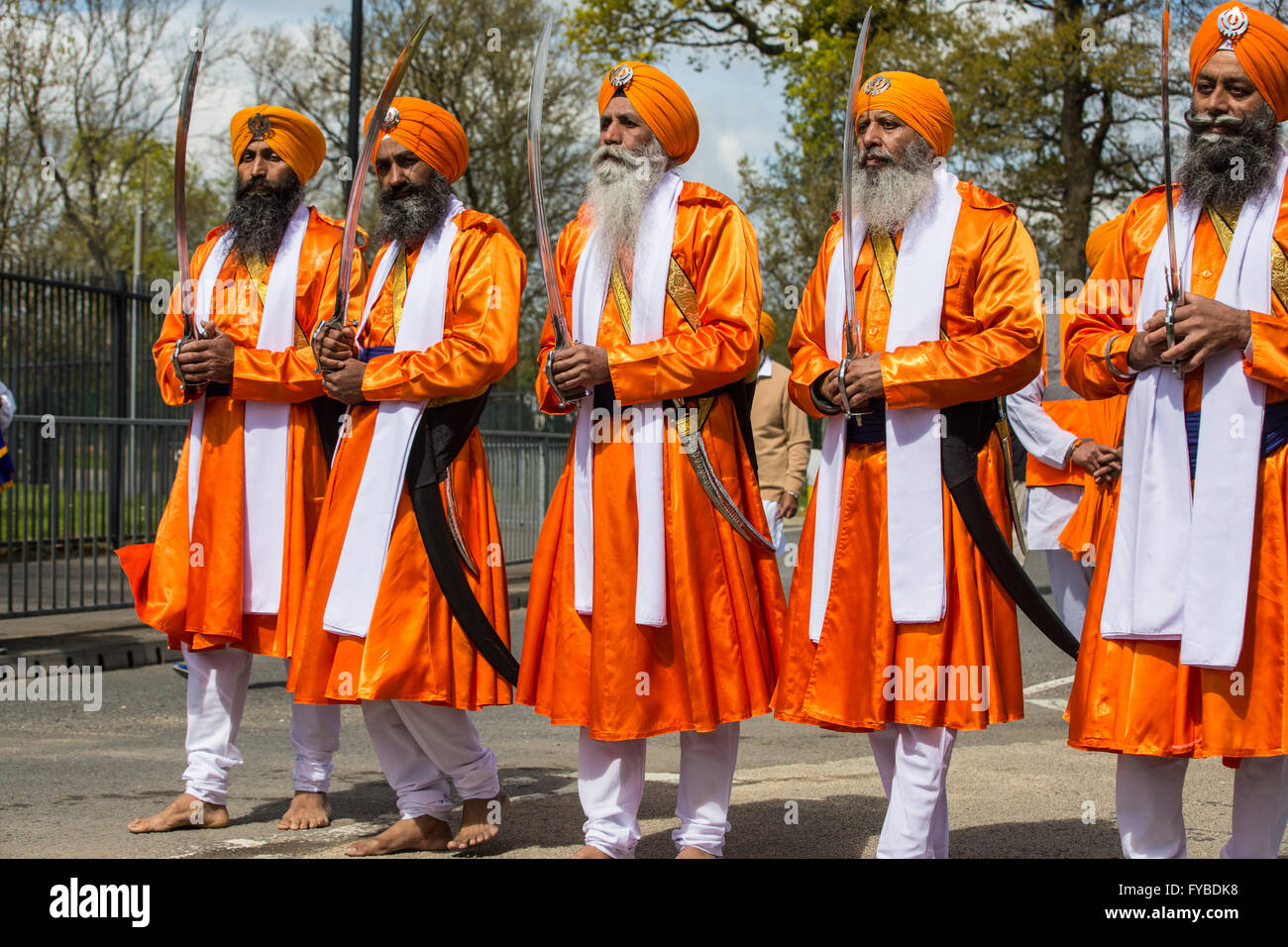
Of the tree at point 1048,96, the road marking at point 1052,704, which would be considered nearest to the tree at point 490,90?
the tree at point 1048,96

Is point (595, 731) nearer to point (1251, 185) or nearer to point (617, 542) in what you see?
point (617, 542)

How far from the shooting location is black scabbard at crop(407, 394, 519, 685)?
522cm

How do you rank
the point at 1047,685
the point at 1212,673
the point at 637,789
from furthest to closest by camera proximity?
the point at 1047,685, the point at 637,789, the point at 1212,673

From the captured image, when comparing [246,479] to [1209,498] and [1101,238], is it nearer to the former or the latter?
[1209,498]

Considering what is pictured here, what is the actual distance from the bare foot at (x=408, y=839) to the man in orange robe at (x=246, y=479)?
1.74ft

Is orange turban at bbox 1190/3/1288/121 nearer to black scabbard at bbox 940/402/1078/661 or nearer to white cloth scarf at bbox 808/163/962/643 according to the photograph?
white cloth scarf at bbox 808/163/962/643

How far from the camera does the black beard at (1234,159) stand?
4.16m

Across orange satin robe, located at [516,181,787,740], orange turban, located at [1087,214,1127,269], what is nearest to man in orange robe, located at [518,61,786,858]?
orange satin robe, located at [516,181,787,740]

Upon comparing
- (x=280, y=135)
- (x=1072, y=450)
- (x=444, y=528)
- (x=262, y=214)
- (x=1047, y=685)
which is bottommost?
(x=1047, y=685)

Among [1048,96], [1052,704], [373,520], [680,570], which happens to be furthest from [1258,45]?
[1048,96]

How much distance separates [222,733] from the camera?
227 inches

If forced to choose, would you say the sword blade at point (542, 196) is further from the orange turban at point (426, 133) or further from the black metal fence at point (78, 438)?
the black metal fence at point (78, 438)

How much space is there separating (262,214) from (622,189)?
1762 millimetres

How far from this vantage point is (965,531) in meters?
4.53
